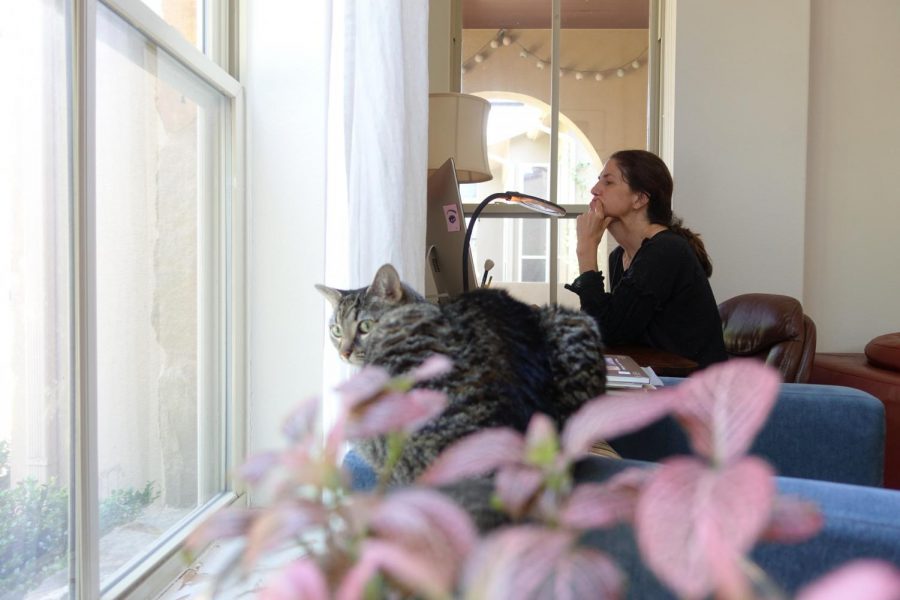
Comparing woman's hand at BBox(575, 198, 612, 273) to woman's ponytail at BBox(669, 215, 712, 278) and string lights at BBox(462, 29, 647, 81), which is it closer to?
woman's ponytail at BBox(669, 215, 712, 278)

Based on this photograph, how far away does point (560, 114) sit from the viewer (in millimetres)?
3369

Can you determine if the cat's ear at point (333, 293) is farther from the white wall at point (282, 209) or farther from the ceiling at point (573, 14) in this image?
the ceiling at point (573, 14)

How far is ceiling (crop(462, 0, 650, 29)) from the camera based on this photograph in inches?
132

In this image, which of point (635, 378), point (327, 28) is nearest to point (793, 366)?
point (635, 378)

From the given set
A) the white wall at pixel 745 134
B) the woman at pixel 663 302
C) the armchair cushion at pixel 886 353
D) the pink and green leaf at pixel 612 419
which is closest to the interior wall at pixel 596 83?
the white wall at pixel 745 134

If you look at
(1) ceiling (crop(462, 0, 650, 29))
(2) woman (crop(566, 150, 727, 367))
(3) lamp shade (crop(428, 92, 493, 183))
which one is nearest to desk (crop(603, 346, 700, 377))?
(2) woman (crop(566, 150, 727, 367))

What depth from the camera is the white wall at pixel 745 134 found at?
9.78 feet

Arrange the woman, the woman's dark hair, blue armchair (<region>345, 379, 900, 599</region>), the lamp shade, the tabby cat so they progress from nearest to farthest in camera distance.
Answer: blue armchair (<region>345, 379, 900, 599</region>)
the tabby cat
the woman
the lamp shade
the woman's dark hair

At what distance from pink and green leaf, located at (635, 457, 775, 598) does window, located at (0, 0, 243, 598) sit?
0.89 metres

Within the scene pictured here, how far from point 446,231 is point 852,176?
2615 mm

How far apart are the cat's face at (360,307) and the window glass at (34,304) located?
396mm

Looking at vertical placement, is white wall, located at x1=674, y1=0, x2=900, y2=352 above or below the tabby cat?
above

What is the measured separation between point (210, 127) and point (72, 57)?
54 centimetres

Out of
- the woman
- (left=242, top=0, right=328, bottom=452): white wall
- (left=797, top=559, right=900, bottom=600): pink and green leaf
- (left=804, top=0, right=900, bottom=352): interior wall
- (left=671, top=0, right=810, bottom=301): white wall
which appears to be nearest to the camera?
(left=797, top=559, right=900, bottom=600): pink and green leaf
